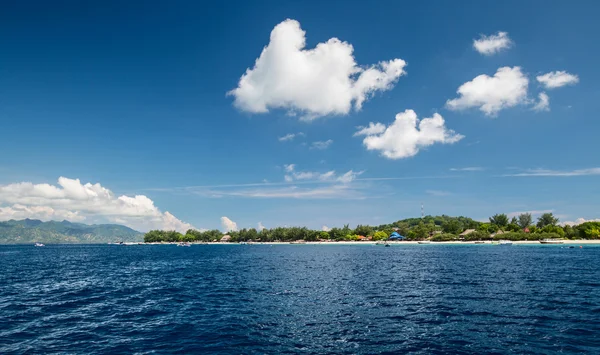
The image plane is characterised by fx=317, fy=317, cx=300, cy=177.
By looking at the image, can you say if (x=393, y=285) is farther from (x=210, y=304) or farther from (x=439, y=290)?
(x=210, y=304)

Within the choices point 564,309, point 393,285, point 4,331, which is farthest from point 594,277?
point 4,331

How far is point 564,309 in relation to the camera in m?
39.4

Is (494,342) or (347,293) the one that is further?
(347,293)

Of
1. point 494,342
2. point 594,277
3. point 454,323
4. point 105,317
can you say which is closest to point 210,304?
point 105,317

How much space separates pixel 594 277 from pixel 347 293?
5675cm

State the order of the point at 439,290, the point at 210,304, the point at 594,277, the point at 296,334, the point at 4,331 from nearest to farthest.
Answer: the point at 296,334 < the point at 4,331 < the point at 210,304 < the point at 439,290 < the point at 594,277

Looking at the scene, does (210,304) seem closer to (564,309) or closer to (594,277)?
(564,309)

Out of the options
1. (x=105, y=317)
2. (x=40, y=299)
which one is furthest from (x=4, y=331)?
(x=40, y=299)

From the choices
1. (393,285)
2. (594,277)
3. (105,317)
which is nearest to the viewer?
(105,317)

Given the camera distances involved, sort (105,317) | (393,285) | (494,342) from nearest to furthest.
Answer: (494,342) < (105,317) < (393,285)

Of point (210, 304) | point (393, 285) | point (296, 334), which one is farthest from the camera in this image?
point (393, 285)

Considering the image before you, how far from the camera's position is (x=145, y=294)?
178 feet

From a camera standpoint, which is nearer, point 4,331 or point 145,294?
point 4,331

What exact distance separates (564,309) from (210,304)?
1815 inches
